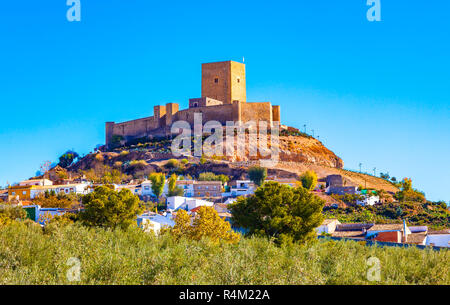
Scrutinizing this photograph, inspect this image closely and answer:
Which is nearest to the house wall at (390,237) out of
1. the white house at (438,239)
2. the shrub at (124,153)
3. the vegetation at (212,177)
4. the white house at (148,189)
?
the white house at (438,239)

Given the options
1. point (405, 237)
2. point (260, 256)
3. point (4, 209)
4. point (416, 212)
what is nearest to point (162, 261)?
point (260, 256)

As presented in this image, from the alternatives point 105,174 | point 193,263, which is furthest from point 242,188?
point 193,263

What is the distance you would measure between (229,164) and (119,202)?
28.8 metres

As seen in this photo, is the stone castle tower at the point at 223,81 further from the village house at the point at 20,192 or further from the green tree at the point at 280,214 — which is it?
the green tree at the point at 280,214

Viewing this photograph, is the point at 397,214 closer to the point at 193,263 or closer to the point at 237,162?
the point at 237,162

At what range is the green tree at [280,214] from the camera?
23.9 m

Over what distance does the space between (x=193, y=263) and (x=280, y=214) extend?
32.1 ft

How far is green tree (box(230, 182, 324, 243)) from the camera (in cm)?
2388

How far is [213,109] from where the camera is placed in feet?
207

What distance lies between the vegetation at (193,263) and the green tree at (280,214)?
4.78 metres

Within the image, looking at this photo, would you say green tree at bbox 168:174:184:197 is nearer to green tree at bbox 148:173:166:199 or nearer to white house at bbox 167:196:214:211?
green tree at bbox 148:173:166:199
